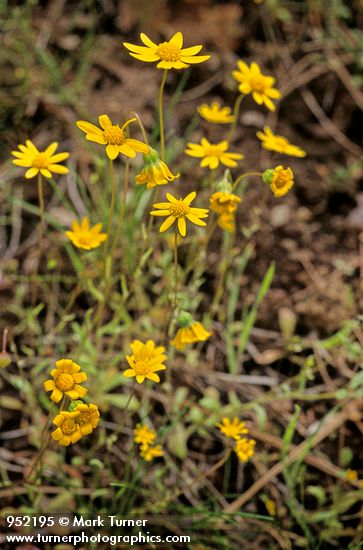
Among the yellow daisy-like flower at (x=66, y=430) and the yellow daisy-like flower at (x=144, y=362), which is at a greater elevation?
the yellow daisy-like flower at (x=144, y=362)

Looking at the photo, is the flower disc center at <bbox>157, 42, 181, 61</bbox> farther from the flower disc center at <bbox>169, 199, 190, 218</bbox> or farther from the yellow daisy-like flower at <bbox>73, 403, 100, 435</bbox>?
the yellow daisy-like flower at <bbox>73, 403, 100, 435</bbox>

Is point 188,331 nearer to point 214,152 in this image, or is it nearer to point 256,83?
point 214,152

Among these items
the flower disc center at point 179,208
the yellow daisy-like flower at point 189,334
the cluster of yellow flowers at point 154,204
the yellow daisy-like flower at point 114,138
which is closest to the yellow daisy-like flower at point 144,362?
the cluster of yellow flowers at point 154,204

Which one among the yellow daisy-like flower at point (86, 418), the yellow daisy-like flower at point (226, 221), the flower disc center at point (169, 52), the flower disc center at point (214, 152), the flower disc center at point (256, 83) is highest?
the flower disc center at point (256, 83)

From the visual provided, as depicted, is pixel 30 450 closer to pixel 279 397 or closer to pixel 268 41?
pixel 279 397

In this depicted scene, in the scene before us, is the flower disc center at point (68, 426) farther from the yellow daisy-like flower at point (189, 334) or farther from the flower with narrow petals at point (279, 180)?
the flower with narrow petals at point (279, 180)


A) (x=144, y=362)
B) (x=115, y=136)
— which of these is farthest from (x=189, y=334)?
(x=115, y=136)

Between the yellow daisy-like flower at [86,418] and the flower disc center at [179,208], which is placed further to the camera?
the flower disc center at [179,208]

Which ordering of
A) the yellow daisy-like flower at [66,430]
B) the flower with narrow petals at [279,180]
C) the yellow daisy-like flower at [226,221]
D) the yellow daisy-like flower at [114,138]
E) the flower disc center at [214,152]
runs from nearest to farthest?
the yellow daisy-like flower at [66,430] < the yellow daisy-like flower at [114,138] < the flower with narrow petals at [279,180] < the yellow daisy-like flower at [226,221] < the flower disc center at [214,152]
